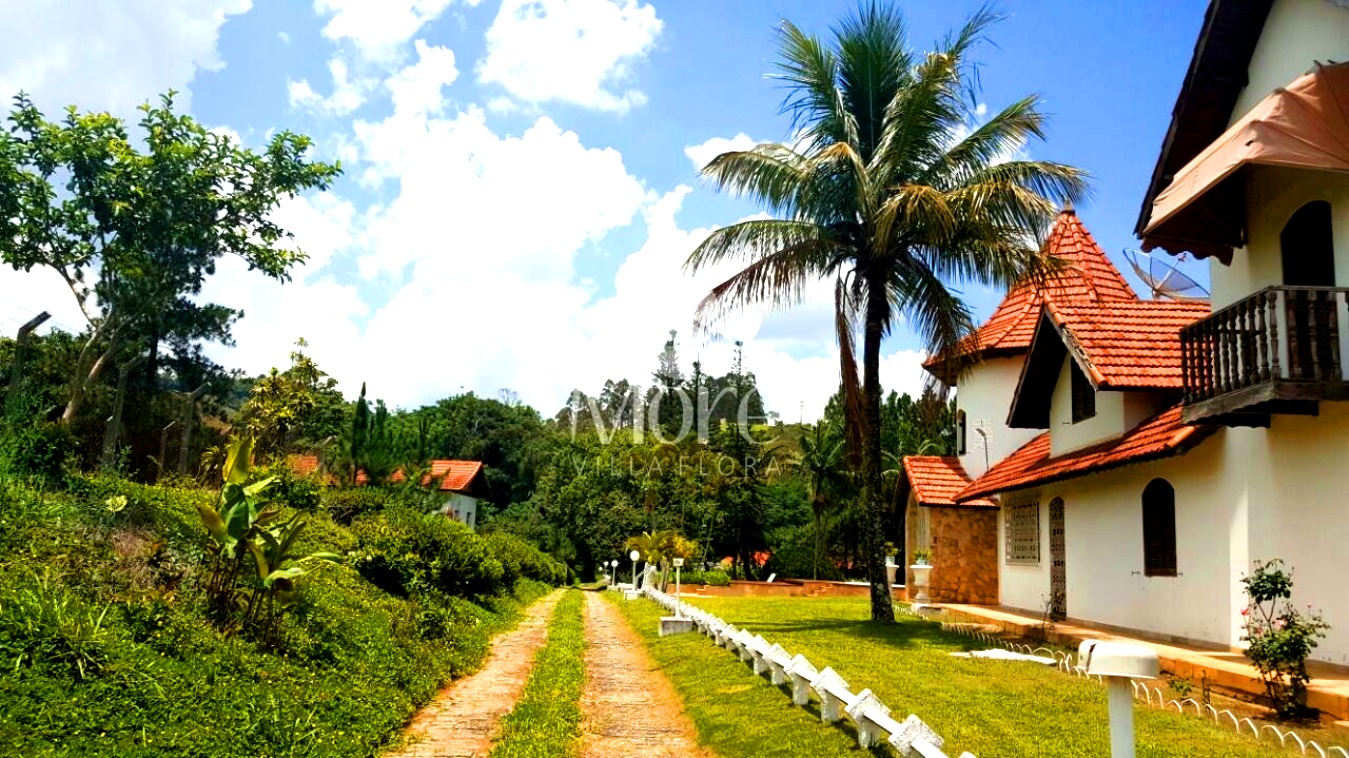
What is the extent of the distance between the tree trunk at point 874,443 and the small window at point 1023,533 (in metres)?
4.27

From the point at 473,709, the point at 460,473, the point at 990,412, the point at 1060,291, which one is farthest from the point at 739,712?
the point at 460,473

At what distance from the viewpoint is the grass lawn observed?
7586mm

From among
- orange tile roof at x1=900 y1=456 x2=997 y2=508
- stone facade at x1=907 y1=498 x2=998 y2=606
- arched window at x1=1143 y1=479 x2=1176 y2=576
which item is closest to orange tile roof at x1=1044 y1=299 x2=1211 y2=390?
arched window at x1=1143 y1=479 x2=1176 y2=576

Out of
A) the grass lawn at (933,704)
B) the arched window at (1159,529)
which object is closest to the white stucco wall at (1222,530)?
the arched window at (1159,529)

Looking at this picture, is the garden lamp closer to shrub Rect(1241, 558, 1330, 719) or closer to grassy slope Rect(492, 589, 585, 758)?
grassy slope Rect(492, 589, 585, 758)

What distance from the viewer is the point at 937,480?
2378cm

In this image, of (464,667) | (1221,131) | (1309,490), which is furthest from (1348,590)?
(464,667)

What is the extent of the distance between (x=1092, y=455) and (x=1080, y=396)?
1847 mm

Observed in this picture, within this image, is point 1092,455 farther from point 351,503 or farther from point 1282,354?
point 351,503

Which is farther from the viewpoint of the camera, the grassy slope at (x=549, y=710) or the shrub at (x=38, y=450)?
the shrub at (x=38, y=450)

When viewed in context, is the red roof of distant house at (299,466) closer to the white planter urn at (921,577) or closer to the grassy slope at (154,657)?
the grassy slope at (154,657)

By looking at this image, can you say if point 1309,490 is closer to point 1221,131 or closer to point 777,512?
point 1221,131

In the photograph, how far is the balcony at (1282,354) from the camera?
9711mm

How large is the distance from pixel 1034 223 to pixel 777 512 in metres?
37.1
